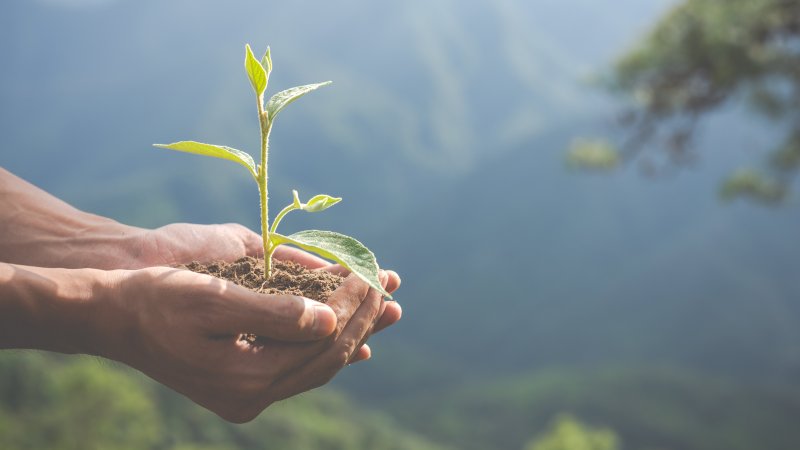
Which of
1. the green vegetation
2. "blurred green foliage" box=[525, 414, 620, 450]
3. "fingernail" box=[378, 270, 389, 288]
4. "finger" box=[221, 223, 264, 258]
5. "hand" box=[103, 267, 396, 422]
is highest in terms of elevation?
the green vegetation

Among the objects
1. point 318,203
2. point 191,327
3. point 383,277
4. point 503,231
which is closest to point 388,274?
point 383,277

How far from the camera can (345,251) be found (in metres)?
2.21

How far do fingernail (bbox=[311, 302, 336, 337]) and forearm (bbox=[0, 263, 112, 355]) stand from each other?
694 millimetres

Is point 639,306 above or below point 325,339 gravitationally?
above

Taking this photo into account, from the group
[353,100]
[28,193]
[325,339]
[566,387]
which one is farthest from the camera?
[353,100]

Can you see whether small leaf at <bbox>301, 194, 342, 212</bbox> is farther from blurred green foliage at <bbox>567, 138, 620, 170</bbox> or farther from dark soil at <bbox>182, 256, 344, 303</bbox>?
blurred green foliage at <bbox>567, 138, 620, 170</bbox>

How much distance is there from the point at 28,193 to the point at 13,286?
3.35 feet

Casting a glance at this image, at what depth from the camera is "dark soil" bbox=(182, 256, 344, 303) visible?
2494mm

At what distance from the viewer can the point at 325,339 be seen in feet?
7.20

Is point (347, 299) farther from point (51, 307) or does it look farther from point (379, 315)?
point (51, 307)

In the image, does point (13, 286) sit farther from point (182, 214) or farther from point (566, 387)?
point (182, 214)

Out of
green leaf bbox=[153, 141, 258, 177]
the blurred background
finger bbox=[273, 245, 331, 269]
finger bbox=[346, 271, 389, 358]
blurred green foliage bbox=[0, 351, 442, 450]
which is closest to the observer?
green leaf bbox=[153, 141, 258, 177]

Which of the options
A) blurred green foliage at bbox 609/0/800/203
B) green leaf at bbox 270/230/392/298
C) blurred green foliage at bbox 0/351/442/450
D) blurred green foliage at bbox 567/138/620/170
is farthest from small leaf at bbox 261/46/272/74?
blurred green foliage at bbox 0/351/442/450

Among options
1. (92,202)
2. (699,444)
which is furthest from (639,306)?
(92,202)
